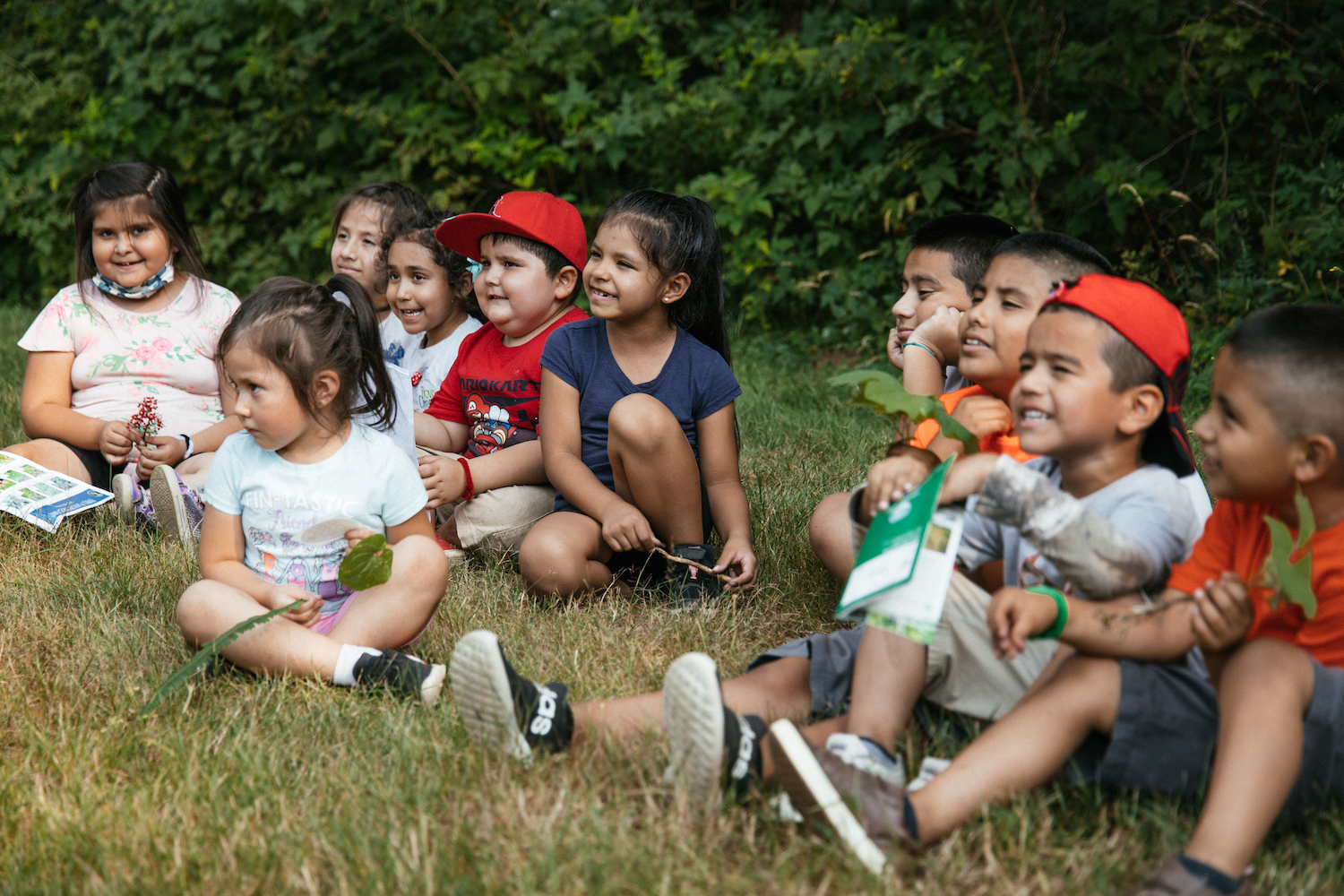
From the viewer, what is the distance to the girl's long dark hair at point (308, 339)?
91.4 inches

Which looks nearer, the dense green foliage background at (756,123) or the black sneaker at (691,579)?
the black sneaker at (691,579)

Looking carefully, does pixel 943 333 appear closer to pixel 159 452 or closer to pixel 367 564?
pixel 367 564

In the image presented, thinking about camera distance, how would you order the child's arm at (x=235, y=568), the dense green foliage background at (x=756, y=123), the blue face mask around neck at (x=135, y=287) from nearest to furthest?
the child's arm at (x=235, y=568), the blue face mask around neck at (x=135, y=287), the dense green foliage background at (x=756, y=123)

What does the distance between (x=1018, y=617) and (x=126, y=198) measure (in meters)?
3.09

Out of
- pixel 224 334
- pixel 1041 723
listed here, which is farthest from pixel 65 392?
pixel 1041 723

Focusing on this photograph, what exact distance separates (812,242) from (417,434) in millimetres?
3509

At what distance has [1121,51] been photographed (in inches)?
206

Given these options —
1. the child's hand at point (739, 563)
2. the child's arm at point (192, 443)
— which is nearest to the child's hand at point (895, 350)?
the child's hand at point (739, 563)

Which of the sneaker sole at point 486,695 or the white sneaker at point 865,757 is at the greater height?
the sneaker sole at point 486,695

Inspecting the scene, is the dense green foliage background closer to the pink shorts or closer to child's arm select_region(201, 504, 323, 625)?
the pink shorts

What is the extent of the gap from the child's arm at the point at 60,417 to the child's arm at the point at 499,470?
1.06m

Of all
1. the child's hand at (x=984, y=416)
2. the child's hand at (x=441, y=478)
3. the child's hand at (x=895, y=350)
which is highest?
the child's hand at (x=984, y=416)

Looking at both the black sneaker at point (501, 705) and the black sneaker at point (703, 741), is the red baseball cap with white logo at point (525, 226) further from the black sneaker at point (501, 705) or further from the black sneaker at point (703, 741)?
the black sneaker at point (703, 741)

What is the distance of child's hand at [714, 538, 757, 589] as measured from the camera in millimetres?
2725
